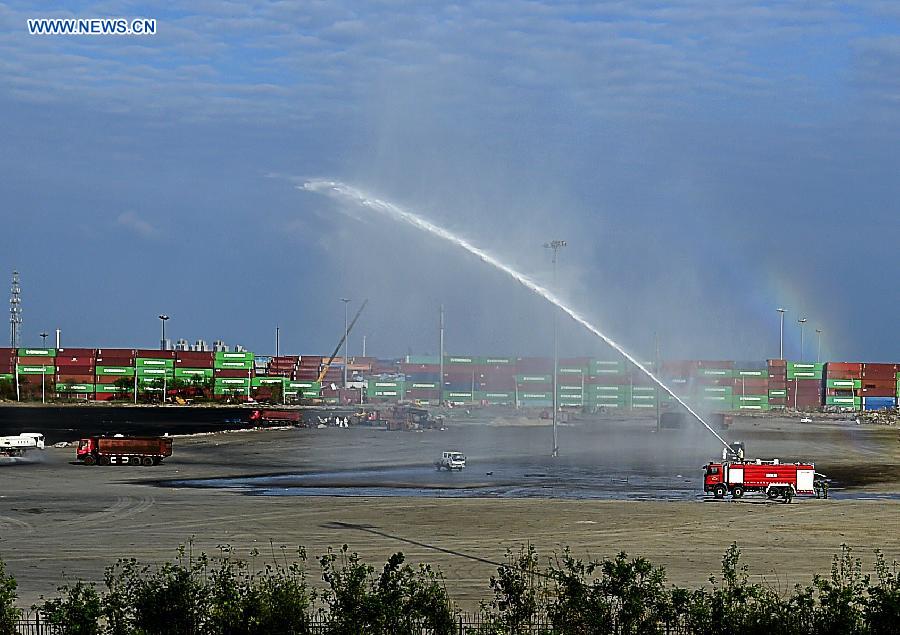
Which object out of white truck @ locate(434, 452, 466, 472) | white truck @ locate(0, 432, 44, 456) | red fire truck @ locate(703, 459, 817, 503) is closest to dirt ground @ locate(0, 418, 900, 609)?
red fire truck @ locate(703, 459, 817, 503)

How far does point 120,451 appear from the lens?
269 ft

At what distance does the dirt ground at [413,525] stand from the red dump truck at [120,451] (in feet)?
6.18

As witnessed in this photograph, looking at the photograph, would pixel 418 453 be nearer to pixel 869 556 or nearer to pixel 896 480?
pixel 896 480

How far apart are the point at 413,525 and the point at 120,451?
133 ft

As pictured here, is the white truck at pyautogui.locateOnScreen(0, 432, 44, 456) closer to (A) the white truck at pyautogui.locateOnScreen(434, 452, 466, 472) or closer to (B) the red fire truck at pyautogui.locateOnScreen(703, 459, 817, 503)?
(A) the white truck at pyautogui.locateOnScreen(434, 452, 466, 472)

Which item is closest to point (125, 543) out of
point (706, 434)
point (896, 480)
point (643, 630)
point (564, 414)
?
point (643, 630)

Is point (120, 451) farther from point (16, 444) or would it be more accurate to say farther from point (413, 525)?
point (413, 525)

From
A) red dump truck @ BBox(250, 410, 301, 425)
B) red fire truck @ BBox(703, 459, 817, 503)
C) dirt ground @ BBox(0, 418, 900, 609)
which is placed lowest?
red dump truck @ BBox(250, 410, 301, 425)

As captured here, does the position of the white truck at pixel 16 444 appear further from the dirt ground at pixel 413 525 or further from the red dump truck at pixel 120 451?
the red dump truck at pixel 120 451

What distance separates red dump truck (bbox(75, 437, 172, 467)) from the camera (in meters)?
81.9

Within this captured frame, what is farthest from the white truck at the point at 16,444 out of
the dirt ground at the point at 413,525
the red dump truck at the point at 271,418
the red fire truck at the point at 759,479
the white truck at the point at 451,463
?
the red dump truck at the point at 271,418

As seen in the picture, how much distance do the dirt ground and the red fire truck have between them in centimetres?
94

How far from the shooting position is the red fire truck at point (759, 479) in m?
61.6

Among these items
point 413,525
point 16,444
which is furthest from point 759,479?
point 16,444
